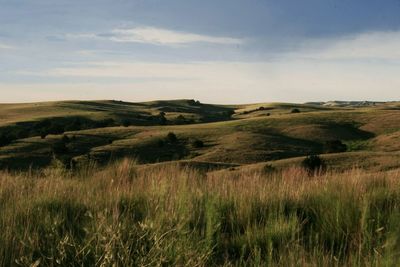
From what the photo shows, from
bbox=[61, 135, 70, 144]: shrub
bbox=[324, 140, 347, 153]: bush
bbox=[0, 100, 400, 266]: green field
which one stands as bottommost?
bbox=[324, 140, 347, 153]: bush

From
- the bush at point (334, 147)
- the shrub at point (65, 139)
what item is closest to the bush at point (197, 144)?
the bush at point (334, 147)

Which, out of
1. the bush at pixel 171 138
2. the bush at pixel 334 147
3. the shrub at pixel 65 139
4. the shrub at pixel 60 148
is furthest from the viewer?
the bush at pixel 171 138

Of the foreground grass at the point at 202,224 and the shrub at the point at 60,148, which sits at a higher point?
the foreground grass at the point at 202,224

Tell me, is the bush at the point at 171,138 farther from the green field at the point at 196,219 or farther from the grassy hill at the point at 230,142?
the green field at the point at 196,219

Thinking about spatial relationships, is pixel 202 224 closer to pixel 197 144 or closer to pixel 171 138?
pixel 197 144

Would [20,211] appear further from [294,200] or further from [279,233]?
[294,200]

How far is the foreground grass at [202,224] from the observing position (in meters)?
5.02

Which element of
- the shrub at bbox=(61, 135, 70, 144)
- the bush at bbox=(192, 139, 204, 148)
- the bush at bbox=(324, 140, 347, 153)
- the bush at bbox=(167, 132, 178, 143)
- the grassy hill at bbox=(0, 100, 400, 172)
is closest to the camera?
the grassy hill at bbox=(0, 100, 400, 172)

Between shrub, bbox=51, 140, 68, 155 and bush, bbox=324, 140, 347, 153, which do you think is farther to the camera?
bush, bbox=324, 140, 347, 153

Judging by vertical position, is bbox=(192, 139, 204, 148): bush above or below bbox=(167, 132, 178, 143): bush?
below

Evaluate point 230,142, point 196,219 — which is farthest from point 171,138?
point 196,219

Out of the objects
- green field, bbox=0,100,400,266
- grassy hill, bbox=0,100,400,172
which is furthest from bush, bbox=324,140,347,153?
green field, bbox=0,100,400,266

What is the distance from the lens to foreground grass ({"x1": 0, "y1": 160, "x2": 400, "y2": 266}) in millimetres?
5023

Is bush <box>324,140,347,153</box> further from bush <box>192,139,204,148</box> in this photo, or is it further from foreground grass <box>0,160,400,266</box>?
foreground grass <box>0,160,400,266</box>
